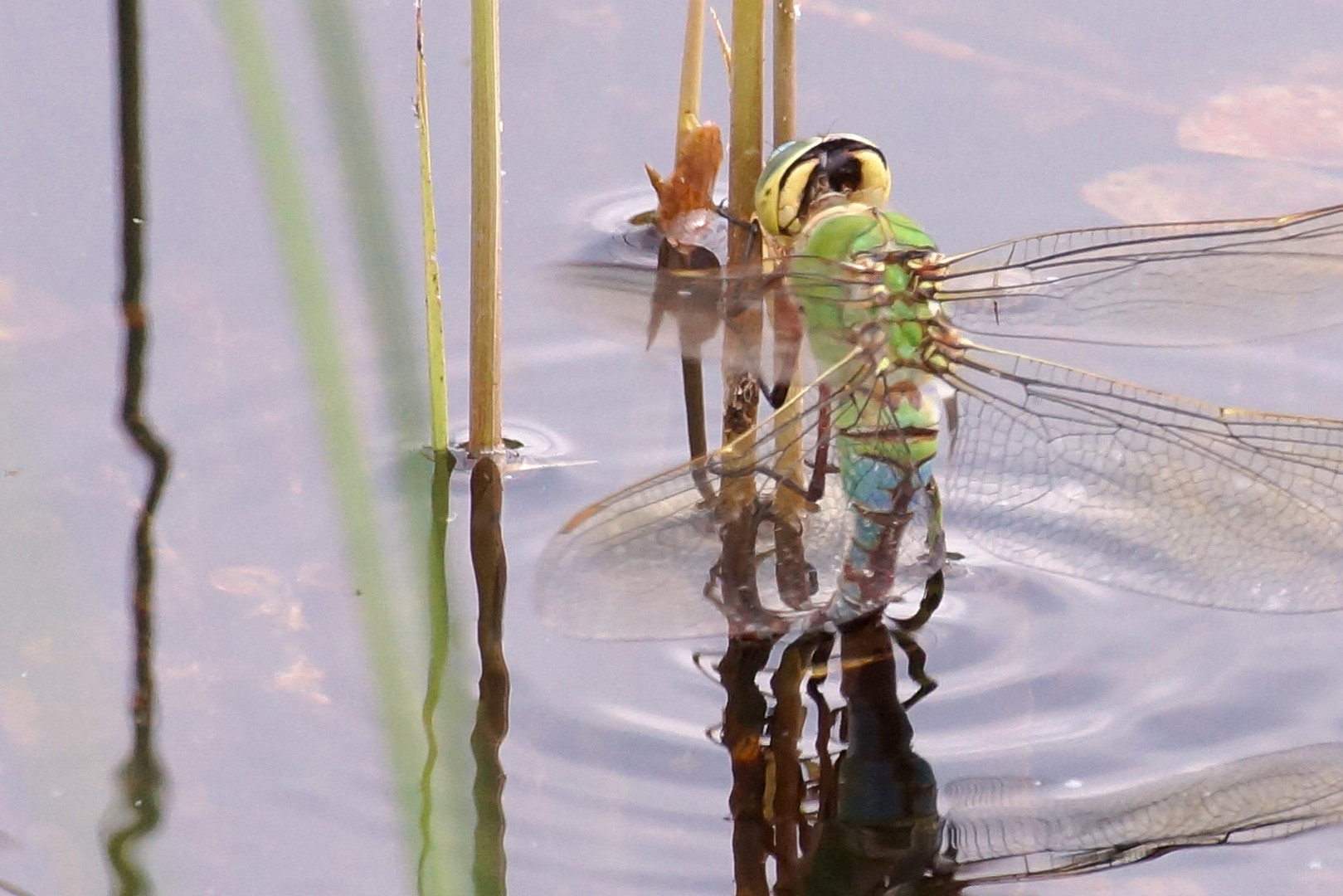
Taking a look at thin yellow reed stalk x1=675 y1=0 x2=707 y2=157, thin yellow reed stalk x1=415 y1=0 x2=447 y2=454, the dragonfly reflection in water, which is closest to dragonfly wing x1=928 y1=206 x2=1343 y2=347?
thin yellow reed stalk x1=675 y1=0 x2=707 y2=157

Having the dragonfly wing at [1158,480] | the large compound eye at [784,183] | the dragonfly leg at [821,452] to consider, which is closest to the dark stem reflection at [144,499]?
the large compound eye at [784,183]

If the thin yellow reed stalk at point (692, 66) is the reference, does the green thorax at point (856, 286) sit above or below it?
below

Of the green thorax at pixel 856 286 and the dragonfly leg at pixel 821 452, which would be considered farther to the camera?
the dragonfly leg at pixel 821 452

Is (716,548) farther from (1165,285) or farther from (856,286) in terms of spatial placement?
(1165,285)

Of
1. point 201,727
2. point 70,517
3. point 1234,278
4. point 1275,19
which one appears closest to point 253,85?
point 201,727

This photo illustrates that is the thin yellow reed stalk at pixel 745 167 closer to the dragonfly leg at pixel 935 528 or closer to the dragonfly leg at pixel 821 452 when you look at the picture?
the dragonfly leg at pixel 821 452

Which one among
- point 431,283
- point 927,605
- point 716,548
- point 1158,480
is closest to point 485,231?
point 431,283
